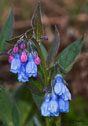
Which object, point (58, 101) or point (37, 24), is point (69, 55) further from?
point (58, 101)

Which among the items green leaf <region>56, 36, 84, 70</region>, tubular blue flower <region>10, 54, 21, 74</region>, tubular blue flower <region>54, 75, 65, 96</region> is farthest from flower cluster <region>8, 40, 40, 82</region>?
green leaf <region>56, 36, 84, 70</region>

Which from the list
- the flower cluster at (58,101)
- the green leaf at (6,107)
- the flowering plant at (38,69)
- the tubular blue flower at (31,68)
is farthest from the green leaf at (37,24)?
the green leaf at (6,107)

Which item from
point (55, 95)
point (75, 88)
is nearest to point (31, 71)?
point (55, 95)

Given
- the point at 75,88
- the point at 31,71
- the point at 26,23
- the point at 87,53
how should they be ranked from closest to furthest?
the point at 31,71 → the point at 75,88 → the point at 87,53 → the point at 26,23

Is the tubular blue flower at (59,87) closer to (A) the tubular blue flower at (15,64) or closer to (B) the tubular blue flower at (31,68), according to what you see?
(B) the tubular blue flower at (31,68)

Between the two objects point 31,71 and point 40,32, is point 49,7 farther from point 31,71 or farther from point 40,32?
point 31,71

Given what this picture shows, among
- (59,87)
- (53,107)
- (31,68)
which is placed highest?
(31,68)

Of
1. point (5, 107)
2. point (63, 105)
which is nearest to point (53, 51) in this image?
point (63, 105)

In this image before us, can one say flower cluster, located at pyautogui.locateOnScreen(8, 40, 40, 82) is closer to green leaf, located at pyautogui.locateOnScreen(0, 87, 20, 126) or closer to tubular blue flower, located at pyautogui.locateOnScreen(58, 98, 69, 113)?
tubular blue flower, located at pyautogui.locateOnScreen(58, 98, 69, 113)
